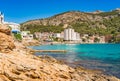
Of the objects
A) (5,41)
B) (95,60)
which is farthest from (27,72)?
(95,60)

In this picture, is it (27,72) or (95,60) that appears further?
(95,60)

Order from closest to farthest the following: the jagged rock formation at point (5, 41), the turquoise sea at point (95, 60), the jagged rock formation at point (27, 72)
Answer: the jagged rock formation at point (27, 72), the jagged rock formation at point (5, 41), the turquoise sea at point (95, 60)

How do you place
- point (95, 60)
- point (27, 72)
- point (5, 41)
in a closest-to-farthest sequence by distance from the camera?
1. point (27, 72)
2. point (5, 41)
3. point (95, 60)

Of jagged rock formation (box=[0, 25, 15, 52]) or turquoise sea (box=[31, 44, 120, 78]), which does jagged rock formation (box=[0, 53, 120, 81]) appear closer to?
jagged rock formation (box=[0, 25, 15, 52])

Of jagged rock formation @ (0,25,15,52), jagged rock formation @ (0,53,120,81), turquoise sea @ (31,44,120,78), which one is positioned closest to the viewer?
jagged rock formation @ (0,53,120,81)

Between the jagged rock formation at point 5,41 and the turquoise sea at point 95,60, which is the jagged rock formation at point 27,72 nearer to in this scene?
the jagged rock formation at point 5,41

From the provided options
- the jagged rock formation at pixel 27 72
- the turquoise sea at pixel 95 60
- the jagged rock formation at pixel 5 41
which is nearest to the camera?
the jagged rock formation at pixel 27 72

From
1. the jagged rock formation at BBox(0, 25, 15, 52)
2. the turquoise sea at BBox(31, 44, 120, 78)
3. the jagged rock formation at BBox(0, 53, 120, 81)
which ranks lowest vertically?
the turquoise sea at BBox(31, 44, 120, 78)

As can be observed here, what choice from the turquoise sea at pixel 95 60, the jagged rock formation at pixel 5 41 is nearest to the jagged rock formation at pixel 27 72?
the jagged rock formation at pixel 5 41

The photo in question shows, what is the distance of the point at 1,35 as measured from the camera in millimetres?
26328

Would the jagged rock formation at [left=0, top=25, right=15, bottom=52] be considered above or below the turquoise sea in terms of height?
above

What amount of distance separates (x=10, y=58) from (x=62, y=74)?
387 cm

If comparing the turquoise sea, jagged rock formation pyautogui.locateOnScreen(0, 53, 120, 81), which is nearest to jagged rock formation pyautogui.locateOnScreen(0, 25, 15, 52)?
jagged rock formation pyautogui.locateOnScreen(0, 53, 120, 81)

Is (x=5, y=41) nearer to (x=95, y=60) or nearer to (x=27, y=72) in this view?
(x=27, y=72)
